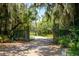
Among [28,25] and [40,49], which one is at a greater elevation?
[28,25]

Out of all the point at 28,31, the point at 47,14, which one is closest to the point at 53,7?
the point at 47,14

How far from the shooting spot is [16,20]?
4145mm

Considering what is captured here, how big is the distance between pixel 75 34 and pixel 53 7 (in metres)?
0.37

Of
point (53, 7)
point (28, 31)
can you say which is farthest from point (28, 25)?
point (53, 7)

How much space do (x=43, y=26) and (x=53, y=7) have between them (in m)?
0.23

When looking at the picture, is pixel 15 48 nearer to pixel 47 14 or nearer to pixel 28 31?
pixel 28 31

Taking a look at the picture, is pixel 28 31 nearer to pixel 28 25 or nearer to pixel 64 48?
pixel 28 25

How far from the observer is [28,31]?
4.12m

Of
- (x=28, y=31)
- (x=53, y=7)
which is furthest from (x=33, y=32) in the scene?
(x=53, y=7)

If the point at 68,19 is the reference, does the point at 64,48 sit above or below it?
below

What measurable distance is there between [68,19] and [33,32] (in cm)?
39

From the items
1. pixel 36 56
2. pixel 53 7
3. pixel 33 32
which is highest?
pixel 53 7

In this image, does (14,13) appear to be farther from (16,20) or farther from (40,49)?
(40,49)

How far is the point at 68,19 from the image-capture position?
4.13 m
